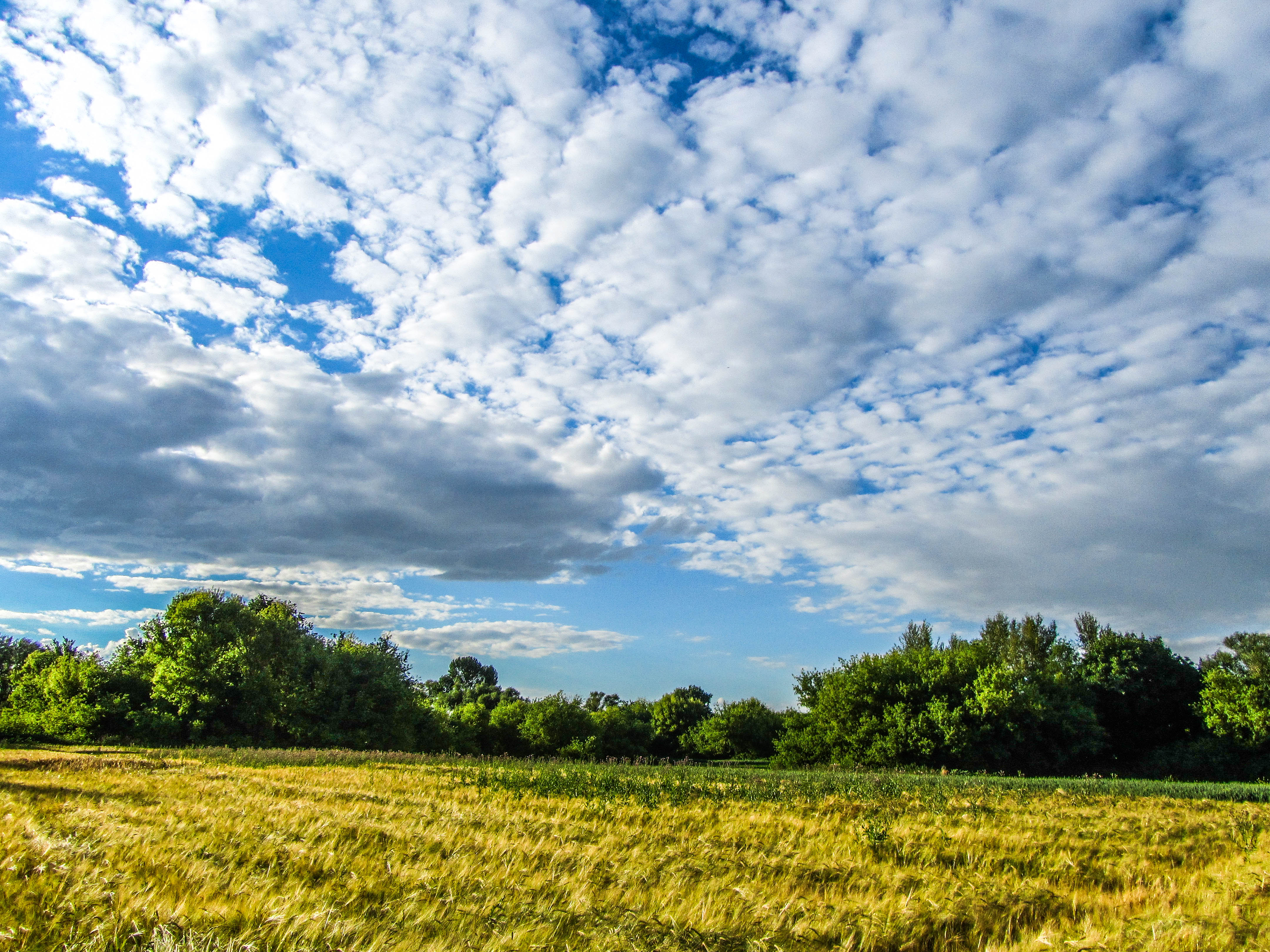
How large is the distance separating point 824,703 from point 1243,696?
119 feet

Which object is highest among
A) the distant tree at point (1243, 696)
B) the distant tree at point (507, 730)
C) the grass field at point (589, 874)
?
the distant tree at point (1243, 696)

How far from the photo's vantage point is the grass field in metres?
4.13

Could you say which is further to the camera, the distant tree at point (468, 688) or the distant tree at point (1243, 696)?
the distant tree at point (468, 688)

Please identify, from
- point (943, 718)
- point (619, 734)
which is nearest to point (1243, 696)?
point (943, 718)

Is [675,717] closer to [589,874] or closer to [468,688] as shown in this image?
[468,688]

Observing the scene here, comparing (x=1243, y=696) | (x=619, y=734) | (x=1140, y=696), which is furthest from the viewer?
(x=619, y=734)

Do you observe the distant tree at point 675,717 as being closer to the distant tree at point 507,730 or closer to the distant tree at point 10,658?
the distant tree at point 507,730

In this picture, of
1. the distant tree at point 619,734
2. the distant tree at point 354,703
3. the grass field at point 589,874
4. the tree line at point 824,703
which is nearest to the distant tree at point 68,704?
the tree line at point 824,703

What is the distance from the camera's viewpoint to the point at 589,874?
19.5 ft

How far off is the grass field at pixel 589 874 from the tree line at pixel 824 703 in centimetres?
2493

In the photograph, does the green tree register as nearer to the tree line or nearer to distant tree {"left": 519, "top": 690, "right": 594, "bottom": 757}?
the tree line

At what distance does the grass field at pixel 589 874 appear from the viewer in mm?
4129

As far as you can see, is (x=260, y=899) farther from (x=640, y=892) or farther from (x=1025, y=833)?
(x=1025, y=833)

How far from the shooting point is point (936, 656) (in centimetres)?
5306
